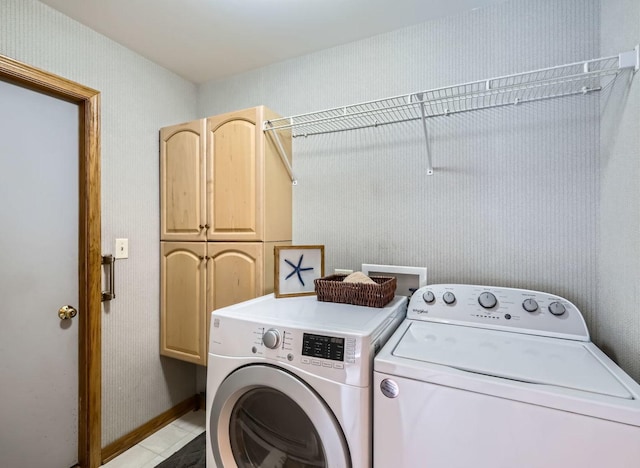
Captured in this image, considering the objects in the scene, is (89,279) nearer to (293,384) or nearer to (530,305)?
(293,384)

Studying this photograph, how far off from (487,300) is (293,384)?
849 mm

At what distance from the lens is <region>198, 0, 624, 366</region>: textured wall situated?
1.33m

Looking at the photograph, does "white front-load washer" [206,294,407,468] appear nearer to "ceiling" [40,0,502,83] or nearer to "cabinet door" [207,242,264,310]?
"cabinet door" [207,242,264,310]

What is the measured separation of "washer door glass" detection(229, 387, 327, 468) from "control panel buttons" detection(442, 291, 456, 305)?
0.74 meters

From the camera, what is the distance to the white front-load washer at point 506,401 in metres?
0.70

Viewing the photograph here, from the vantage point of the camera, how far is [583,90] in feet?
4.05

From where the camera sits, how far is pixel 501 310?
4.13ft

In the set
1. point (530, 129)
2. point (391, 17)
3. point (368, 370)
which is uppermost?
point (391, 17)

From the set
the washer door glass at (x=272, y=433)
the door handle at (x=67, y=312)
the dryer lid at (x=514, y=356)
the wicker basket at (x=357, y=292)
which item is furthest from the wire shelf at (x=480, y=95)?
the door handle at (x=67, y=312)

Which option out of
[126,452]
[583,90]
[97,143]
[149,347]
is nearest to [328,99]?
[583,90]

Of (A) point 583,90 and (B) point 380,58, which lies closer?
(A) point 583,90

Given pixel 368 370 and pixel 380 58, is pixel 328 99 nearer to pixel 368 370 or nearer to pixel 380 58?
pixel 380 58

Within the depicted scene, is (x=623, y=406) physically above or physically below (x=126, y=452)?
above

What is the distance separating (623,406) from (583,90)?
117cm
